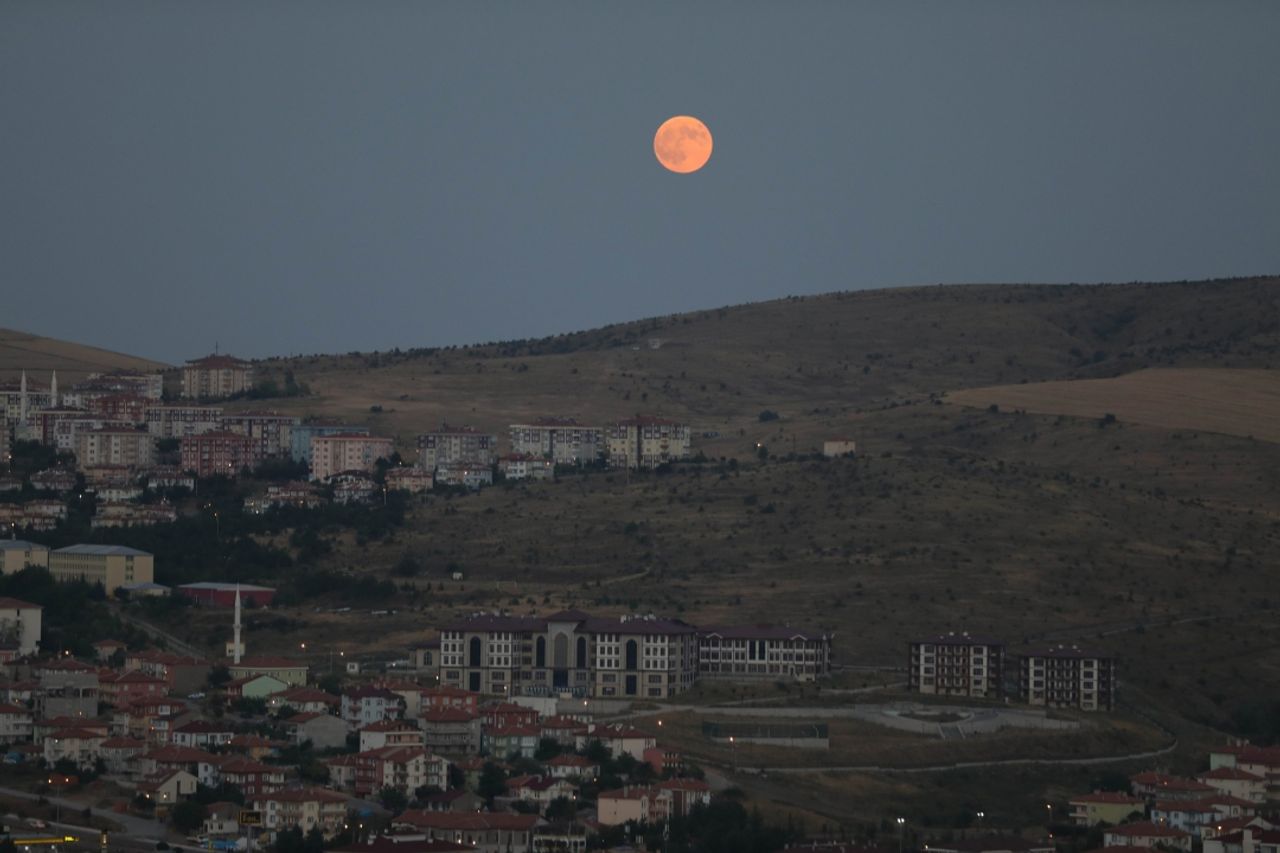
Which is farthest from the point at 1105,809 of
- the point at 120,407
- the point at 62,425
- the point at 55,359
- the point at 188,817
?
the point at 55,359

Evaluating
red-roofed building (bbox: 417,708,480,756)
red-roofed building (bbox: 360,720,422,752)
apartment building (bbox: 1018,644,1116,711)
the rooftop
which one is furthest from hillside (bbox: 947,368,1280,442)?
red-roofed building (bbox: 360,720,422,752)

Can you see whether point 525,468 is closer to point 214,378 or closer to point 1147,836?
point 214,378

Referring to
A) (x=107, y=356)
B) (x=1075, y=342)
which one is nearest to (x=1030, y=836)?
(x=1075, y=342)

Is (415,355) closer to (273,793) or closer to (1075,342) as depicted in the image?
(1075,342)

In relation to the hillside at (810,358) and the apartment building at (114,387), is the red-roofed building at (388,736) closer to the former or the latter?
the hillside at (810,358)

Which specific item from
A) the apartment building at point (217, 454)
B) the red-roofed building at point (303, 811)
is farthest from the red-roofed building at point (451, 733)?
the apartment building at point (217, 454)

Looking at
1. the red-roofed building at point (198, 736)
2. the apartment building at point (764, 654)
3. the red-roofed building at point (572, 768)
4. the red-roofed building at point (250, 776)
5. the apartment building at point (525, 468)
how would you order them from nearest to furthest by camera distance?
the red-roofed building at point (250, 776), the red-roofed building at point (572, 768), the red-roofed building at point (198, 736), the apartment building at point (764, 654), the apartment building at point (525, 468)

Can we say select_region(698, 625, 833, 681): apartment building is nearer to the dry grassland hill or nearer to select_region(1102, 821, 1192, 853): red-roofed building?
the dry grassland hill
